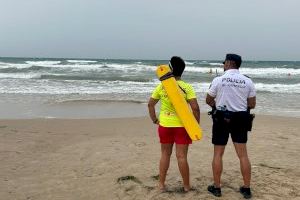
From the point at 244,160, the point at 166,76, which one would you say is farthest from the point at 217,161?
the point at 166,76

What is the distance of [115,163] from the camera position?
684cm

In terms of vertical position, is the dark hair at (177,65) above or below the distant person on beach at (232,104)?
above

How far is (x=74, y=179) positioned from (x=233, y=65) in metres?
2.88

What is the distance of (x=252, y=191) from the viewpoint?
5195 millimetres

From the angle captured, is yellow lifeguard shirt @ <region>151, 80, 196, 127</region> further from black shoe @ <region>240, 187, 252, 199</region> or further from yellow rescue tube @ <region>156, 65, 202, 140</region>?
black shoe @ <region>240, 187, 252, 199</region>

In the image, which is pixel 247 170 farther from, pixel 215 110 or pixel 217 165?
pixel 215 110

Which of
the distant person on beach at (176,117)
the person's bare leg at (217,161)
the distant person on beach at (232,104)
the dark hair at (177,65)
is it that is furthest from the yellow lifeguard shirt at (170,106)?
the person's bare leg at (217,161)

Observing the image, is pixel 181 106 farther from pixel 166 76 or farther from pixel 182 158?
pixel 182 158

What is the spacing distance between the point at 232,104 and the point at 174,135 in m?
0.77

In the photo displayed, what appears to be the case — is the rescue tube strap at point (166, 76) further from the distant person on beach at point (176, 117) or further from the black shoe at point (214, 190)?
the black shoe at point (214, 190)

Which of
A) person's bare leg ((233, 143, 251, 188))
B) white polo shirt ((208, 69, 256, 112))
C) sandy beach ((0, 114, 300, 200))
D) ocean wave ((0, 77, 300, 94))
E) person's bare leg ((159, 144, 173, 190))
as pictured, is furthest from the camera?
ocean wave ((0, 77, 300, 94))

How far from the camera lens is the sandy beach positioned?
541cm

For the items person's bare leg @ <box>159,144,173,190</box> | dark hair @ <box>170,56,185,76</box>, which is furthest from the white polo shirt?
person's bare leg @ <box>159,144,173,190</box>

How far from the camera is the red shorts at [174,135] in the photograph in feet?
15.9
